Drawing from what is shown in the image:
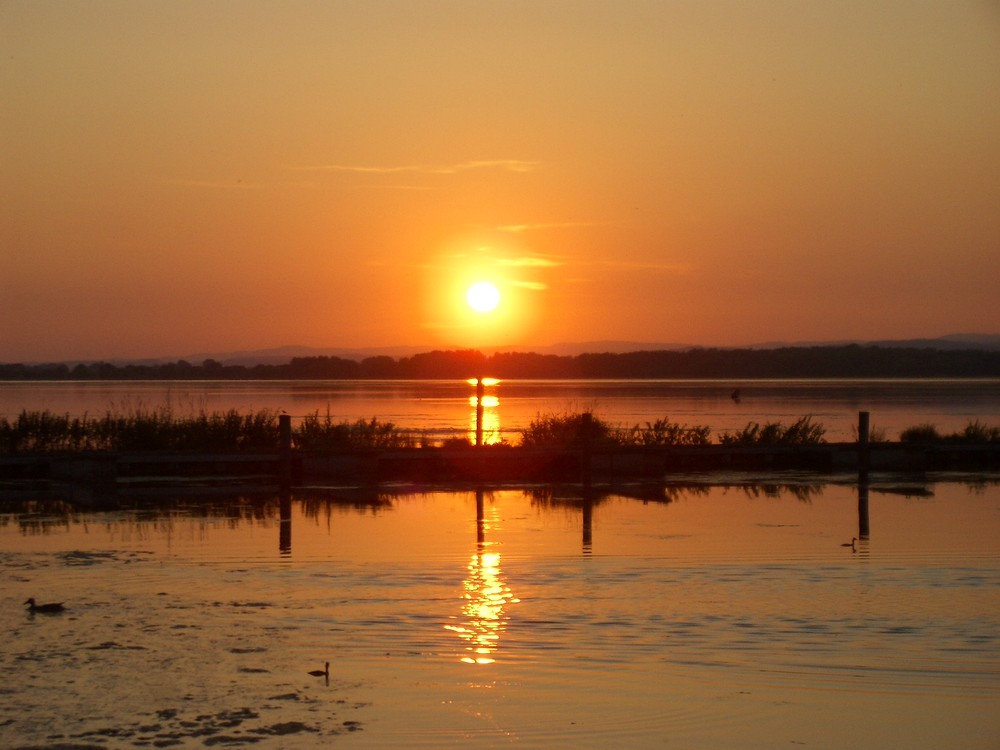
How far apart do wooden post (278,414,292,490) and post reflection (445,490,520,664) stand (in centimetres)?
934

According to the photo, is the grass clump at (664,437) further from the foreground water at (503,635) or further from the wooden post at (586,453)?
the foreground water at (503,635)

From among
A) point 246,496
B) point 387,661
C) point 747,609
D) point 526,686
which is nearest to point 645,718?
point 526,686

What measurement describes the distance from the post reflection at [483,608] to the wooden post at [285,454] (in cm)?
934

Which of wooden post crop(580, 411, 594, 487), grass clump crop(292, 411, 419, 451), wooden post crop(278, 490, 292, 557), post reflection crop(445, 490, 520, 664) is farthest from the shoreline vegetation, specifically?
post reflection crop(445, 490, 520, 664)

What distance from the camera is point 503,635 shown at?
11094mm

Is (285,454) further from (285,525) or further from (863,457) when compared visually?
(863,457)

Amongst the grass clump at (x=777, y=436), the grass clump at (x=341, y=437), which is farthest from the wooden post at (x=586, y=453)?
the grass clump at (x=777, y=436)

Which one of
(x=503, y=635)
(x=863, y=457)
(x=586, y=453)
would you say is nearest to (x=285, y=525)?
(x=503, y=635)

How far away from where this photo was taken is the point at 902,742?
8.45 m

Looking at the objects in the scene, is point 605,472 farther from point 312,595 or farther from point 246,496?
point 312,595

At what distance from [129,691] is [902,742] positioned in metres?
5.74

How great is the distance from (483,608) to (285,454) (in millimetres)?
13650

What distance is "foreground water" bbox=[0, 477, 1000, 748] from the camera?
8.65 metres

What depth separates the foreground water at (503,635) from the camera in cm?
865
